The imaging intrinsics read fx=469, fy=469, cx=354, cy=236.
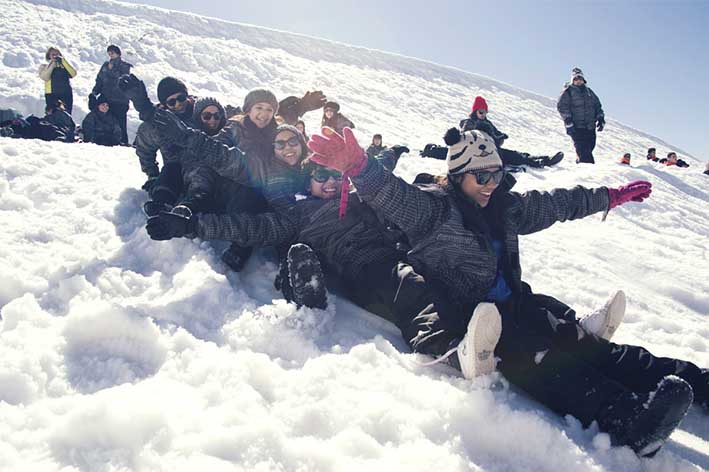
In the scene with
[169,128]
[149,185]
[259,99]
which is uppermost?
[259,99]

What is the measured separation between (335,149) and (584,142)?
30.6 ft

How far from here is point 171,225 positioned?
108 inches

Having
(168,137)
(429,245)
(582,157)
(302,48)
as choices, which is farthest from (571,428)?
(302,48)

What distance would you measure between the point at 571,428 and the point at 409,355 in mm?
→ 753

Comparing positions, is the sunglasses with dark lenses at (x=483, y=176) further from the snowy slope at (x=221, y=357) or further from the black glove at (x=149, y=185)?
the black glove at (x=149, y=185)

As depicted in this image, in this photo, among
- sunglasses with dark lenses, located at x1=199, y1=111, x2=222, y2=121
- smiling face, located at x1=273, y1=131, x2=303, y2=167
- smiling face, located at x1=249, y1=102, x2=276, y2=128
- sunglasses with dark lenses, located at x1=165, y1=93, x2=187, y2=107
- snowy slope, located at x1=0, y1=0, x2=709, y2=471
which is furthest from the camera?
sunglasses with dark lenses, located at x1=165, y1=93, x2=187, y2=107

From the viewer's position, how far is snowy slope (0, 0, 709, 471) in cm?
148

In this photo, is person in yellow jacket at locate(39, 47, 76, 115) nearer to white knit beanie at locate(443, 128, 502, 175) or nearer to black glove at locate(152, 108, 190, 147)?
black glove at locate(152, 108, 190, 147)

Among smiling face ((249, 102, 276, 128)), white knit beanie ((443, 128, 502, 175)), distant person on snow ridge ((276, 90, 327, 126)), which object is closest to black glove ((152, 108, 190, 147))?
smiling face ((249, 102, 276, 128))

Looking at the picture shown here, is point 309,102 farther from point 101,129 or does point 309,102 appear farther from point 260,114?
point 101,129

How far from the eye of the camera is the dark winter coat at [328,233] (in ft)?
9.65

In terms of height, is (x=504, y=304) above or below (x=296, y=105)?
below

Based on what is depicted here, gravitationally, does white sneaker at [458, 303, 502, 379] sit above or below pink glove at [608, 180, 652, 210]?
below

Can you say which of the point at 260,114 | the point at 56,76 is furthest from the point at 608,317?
the point at 56,76
